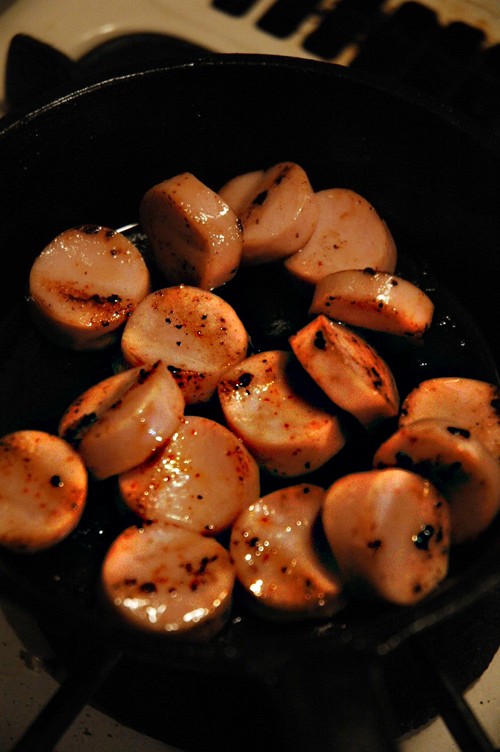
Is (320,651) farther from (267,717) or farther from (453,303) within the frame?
(453,303)

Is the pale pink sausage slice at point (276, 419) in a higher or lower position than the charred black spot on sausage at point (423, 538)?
lower

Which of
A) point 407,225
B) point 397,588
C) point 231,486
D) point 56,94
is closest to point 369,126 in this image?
point 407,225

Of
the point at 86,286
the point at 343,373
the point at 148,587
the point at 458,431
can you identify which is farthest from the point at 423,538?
the point at 86,286

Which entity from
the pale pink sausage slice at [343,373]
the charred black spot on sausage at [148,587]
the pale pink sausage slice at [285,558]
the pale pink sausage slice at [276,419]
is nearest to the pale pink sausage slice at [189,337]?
the pale pink sausage slice at [276,419]

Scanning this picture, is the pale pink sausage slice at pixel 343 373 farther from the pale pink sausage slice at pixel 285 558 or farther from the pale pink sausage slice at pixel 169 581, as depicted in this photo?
the pale pink sausage slice at pixel 169 581

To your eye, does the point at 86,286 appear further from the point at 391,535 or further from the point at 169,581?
the point at 391,535

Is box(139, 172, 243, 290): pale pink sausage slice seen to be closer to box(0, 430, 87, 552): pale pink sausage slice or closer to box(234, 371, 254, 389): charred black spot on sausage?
box(234, 371, 254, 389): charred black spot on sausage

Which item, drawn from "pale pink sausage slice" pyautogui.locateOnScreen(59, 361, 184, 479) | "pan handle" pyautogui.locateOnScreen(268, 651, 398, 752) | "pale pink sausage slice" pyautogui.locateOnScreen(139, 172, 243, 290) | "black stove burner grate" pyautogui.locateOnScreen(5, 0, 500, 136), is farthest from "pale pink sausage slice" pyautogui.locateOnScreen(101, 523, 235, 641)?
"black stove burner grate" pyautogui.locateOnScreen(5, 0, 500, 136)
